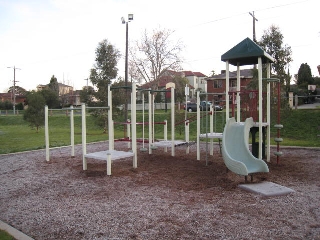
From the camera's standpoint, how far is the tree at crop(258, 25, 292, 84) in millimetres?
17750

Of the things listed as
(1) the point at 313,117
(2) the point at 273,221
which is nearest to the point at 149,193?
(2) the point at 273,221

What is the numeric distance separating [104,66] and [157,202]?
53.7 ft

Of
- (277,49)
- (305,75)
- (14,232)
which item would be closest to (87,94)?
(277,49)

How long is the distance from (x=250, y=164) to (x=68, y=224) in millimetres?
3456

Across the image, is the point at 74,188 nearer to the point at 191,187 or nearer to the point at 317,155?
the point at 191,187

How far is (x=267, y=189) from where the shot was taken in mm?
4836

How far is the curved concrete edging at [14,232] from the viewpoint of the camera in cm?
324

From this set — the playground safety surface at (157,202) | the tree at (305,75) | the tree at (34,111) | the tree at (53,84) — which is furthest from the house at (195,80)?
the playground safety surface at (157,202)

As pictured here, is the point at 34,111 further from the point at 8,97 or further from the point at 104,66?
the point at 8,97

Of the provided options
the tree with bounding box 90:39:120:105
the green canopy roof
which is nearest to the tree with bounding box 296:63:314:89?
the tree with bounding box 90:39:120:105

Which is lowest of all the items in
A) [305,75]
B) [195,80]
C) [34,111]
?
[34,111]

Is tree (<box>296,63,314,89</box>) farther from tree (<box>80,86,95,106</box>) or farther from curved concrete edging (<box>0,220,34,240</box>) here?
curved concrete edging (<box>0,220,34,240</box>)

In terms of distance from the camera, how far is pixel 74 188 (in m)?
5.28

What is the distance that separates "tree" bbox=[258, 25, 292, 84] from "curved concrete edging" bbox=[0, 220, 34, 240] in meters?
16.9
